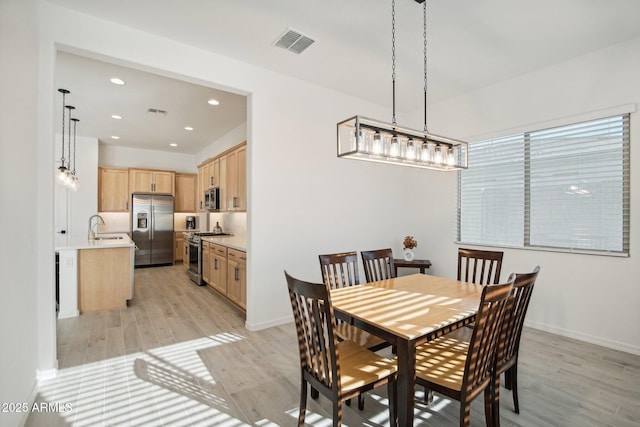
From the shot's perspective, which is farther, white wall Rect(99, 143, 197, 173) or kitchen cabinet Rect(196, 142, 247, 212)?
white wall Rect(99, 143, 197, 173)

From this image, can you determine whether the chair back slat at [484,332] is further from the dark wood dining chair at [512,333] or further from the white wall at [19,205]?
the white wall at [19,205]

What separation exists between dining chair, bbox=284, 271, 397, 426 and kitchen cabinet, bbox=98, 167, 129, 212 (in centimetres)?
731

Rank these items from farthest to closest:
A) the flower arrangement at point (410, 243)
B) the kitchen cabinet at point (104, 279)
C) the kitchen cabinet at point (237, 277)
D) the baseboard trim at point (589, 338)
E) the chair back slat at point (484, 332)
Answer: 1. the flower arrangement at point (410, 243)
2. the kitchen cabinet at point (104, 279)
3. the kitchen cabinet at point (237, 277)
4. the baseboard trim at point (589, 338)
5. the chair back slat at point (484, 332)

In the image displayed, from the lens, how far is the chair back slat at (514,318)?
1.69 meters

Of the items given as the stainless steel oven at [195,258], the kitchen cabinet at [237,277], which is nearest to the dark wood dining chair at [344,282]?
the kitchen cabinet at [237,277]

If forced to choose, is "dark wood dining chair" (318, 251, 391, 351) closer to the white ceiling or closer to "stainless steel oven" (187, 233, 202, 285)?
the white ceiling

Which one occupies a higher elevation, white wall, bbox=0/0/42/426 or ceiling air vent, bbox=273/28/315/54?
ceiling air vent, bbox=273/28/315/54

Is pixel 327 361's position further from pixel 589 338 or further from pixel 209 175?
pixel 209 175

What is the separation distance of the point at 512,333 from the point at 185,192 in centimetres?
805

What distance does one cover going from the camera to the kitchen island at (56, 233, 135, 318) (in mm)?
3908

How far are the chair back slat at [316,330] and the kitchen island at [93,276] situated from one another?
12.0 feet

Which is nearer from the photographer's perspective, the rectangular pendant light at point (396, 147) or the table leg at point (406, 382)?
the table leg at point (406, 382)

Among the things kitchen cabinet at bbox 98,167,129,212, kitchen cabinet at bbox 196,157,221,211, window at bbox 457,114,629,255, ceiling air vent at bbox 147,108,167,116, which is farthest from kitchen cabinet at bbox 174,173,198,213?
window at bbox 457,114,629,255

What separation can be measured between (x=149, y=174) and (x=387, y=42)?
22.2 ft
